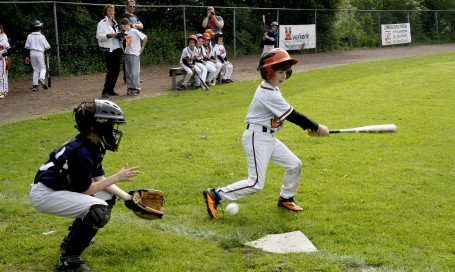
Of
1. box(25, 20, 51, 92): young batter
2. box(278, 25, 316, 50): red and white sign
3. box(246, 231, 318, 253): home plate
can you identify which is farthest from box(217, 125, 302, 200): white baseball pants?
box(278, 25, 316, 50): red and white sign

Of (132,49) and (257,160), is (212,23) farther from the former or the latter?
(257,160)

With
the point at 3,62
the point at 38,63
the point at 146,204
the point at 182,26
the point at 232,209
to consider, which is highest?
the point at 182,26

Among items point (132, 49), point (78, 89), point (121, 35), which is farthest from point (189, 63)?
point (78, 89)

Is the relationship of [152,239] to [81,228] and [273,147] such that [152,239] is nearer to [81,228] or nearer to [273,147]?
[81,228]

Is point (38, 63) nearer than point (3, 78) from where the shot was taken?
No

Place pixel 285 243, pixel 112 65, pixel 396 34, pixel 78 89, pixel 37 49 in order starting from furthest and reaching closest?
pixel 396 34 < pixel 78 89 < pixel 37 49 < pixel 112 65 < pixel 285 243

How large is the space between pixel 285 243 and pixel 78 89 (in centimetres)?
1310

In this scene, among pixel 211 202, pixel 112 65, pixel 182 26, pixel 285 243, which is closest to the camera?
pixel 285 243

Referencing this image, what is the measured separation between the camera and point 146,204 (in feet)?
19.3

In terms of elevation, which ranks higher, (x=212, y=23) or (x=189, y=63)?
(x=212, y=23)

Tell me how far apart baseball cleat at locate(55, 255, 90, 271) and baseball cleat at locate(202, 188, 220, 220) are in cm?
171

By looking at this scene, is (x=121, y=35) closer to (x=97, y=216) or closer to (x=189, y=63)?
(x=189, y=63)

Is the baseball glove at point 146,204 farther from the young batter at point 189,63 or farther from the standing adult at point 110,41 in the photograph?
the young batter at point 189,63

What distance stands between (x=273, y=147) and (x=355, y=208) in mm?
1167
